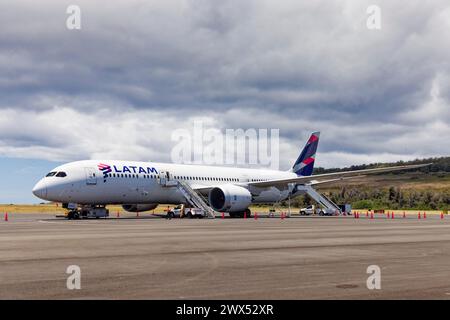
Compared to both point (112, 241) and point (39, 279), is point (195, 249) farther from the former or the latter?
point (39, 279)

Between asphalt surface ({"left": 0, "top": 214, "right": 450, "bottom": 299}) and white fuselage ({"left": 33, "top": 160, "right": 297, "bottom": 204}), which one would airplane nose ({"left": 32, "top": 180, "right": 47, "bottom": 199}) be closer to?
white fuselage ({"left": 33, "top": 160, "right": 297, "bottom": 204})

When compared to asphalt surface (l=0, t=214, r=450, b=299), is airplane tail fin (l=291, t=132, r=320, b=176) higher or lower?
higher

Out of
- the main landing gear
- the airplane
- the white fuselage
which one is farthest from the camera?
the main landing gear

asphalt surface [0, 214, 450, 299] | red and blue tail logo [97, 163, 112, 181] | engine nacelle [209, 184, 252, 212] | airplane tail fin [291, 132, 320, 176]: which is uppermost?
airplane tail fin [291, 132, 320, 176]

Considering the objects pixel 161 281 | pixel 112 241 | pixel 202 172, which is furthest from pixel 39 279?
pixel 202 172

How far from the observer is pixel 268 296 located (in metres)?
9.55

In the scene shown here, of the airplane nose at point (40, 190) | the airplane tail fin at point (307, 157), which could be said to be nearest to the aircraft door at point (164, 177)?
the airplane nose at point (40, 190)

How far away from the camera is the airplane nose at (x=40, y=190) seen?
39719mm

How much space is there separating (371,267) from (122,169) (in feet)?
106

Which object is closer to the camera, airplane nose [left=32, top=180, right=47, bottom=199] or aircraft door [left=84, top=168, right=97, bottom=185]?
airplane nose [left=32, top=180, right=47, bottom=199]

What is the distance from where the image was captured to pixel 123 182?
142ft

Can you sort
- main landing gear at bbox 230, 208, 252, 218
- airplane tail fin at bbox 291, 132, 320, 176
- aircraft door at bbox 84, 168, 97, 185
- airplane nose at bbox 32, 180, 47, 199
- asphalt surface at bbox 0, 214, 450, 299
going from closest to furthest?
asphalt surface at bbox 0, 214, 450, 299
airplane nose at bbox 32, 180, 47, 199
aircraft door at bbox 84, 168, 97, 185
main landing gear at bbox 230, 208, 252, 218
airplane tail fin at bbox 291, 132, 320, 176

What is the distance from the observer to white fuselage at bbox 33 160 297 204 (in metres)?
40.3

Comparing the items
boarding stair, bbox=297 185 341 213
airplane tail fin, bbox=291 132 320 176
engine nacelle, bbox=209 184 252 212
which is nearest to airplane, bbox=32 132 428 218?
engine nacelle, bbox=209 184 252 212
